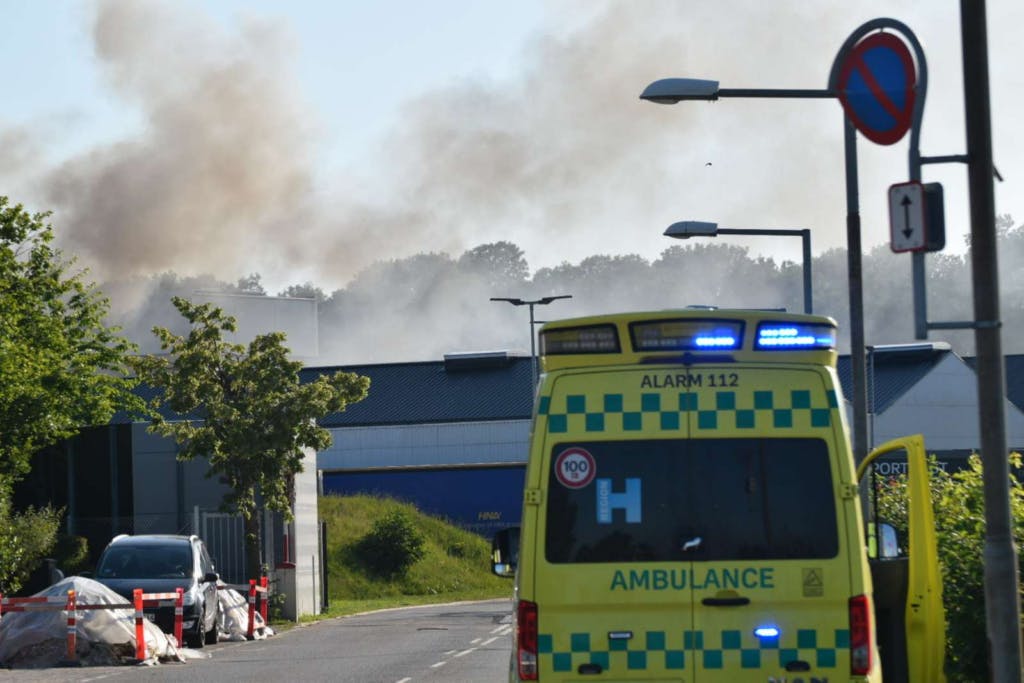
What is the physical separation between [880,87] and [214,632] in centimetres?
1964

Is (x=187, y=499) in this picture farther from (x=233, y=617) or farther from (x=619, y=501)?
(x=619, y=501)

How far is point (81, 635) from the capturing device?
77.8ft

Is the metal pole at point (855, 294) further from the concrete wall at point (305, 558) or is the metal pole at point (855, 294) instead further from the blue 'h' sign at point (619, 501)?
the concrete wall at point (305, 558)

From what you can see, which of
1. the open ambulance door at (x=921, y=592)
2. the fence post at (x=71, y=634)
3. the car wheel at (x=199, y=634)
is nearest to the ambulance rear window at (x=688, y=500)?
the open ambulance door at (x=921, y=592)

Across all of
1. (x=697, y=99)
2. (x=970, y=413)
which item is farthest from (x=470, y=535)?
(x=697, y=99)

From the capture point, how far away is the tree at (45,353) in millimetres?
37500

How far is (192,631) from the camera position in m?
26.5

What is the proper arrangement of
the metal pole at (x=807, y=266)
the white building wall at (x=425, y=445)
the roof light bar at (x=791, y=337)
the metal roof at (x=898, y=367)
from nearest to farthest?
the roof light bar at (x=791, y=337) < the metal pole at (x=807, y=266) < the metal roof at (x=898, y=367) < the white building wall at (x=425, y=445)

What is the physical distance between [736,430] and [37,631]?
16988mm

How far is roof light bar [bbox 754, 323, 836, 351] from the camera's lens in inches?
347

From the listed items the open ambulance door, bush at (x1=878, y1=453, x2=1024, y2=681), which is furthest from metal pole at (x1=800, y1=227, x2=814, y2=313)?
the open ambulance door

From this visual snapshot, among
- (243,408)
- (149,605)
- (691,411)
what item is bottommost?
(149,605)

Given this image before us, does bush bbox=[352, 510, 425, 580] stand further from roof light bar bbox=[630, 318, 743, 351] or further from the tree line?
the tree line

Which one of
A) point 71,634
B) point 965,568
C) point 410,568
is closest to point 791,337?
point 965,568
